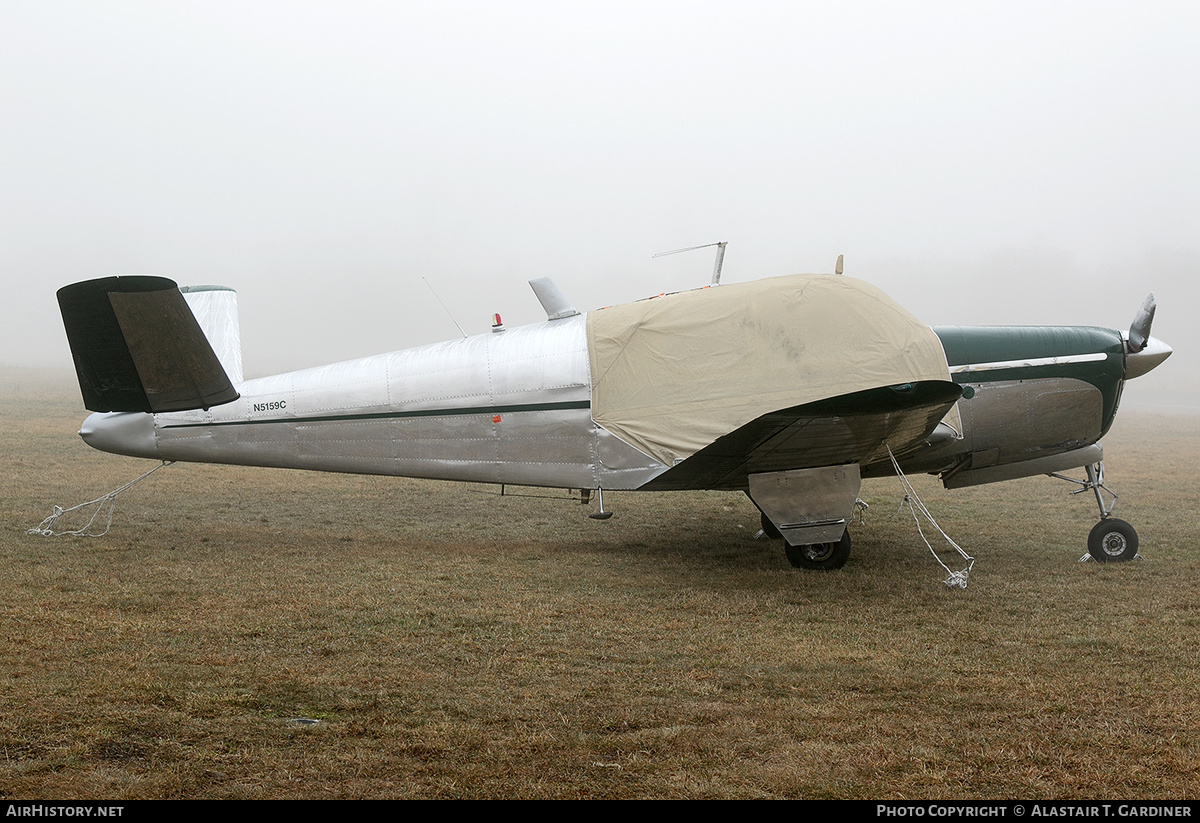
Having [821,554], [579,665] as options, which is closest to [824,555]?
[821,554]

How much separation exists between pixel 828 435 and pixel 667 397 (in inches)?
54.2

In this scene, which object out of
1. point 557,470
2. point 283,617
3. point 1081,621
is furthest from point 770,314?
point 283,617

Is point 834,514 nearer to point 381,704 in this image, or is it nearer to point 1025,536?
point 1025,536

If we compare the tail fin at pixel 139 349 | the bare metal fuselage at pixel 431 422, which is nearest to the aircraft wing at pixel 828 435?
the bare metal fuselage at pixel 431 422

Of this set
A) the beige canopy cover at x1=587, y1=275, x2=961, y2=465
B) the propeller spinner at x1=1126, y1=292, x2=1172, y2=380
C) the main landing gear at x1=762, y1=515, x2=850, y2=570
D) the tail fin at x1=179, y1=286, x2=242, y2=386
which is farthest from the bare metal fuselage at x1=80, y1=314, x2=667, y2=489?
the propeller spinner at x1=1126, y1=292, x2=1172, y2=380

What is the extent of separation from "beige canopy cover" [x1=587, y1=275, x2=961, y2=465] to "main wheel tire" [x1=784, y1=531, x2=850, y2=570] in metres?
1.47

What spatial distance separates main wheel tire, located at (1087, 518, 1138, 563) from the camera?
7914 mm

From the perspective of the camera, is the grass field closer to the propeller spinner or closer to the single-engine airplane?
the single-engine airplane

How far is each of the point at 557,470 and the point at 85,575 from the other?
3.84 metres

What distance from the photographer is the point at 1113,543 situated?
7965 millimetres

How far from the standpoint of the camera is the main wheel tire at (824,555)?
750 cm

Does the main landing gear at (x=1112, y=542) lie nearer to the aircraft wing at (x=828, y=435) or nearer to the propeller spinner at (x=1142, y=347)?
the propeller spinner at (x=1142, y=347)

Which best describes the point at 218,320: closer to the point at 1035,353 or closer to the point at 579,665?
the point at 579,665

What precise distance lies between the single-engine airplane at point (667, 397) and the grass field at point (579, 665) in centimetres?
87
